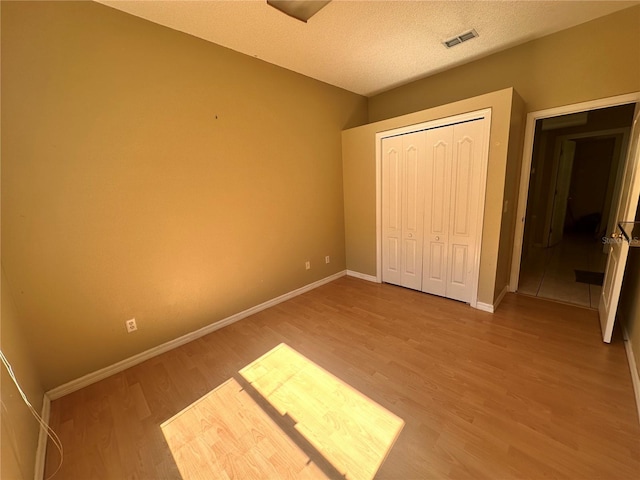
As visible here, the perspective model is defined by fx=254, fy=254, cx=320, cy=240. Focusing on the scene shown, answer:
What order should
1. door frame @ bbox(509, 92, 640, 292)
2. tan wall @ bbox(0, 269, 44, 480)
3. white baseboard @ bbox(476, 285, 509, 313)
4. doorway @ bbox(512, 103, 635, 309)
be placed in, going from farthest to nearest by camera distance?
1. doorway @ bbox(512, 103, 635, 309)
2. white baseboard @ bbox(476, 285, 509, 313)
3. door frame @ bbox(509, 92, 640, 292)
4. tan wall @ bbox(0, 269, 44, 480)

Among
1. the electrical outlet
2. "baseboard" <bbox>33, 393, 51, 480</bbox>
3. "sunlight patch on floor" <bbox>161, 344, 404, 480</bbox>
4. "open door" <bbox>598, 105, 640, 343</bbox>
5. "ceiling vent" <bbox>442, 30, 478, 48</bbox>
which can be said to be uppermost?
"ceiling vent" <bbox>442, 30, 478, 48</bbox>

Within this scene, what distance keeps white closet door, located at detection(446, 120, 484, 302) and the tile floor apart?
92cm

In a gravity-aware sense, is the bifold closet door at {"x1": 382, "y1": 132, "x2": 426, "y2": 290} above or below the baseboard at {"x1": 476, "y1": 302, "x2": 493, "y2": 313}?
above

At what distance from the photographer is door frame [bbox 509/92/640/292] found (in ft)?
7.37

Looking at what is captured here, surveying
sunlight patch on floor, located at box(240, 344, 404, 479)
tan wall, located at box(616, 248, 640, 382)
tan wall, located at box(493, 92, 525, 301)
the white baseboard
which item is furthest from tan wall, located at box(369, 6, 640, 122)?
sunlight patch on floor, located at box(240, 344, 404, 479)

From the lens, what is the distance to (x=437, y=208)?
2863 millimetres

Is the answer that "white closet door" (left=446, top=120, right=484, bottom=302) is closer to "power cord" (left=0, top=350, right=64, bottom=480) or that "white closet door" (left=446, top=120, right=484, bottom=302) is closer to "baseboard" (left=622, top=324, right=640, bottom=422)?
"baseboard" (left=622, top=324, right=640, bottom=422)

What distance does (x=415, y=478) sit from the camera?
120 cm

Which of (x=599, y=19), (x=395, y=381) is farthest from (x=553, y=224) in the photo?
(x=395, y=381)

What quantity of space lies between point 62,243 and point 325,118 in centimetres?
289

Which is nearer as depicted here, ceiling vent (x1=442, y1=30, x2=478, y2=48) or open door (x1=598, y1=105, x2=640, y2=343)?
open door (x1=598, y1=105, x2=640, y2=343)

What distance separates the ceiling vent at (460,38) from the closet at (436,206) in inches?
28.7

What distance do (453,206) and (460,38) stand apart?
1.56 metres

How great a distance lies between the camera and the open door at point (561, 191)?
4.80 metres
